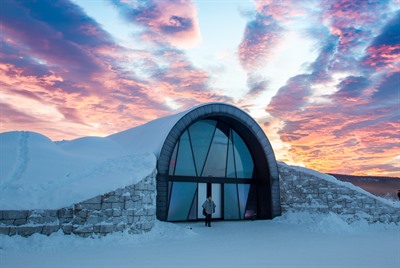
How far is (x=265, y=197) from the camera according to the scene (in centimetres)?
1742

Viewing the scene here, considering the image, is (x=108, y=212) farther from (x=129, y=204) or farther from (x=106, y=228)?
(x=129, y=204)

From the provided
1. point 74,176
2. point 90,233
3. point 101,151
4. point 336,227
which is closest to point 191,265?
point 90,233

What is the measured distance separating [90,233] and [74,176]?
2.30 meters

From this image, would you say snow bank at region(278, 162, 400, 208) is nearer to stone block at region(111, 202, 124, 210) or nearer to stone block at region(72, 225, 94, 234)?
stone block at region(111, 202, 124, 210)

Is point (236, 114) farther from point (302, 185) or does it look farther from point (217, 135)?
point (302, 185)

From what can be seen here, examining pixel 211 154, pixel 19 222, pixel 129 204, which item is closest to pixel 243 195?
pixel 211 154

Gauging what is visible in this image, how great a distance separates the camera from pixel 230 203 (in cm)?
1727

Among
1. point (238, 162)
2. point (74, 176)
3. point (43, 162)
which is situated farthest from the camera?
point (238, 162)

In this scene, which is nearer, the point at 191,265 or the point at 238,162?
the point at 191,265

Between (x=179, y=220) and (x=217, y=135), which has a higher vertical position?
(x=217, y=135)

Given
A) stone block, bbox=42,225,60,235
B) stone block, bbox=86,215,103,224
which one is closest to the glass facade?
stone block, bbox=86,215,103,224

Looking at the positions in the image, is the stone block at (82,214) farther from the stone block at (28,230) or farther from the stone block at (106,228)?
the stone block at (28,230)

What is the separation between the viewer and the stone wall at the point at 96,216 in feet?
29.8

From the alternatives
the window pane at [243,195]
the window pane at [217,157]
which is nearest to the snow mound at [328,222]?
the window pane at [243,195]
